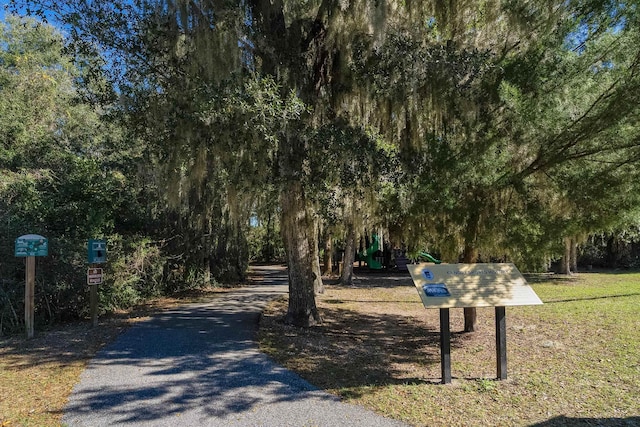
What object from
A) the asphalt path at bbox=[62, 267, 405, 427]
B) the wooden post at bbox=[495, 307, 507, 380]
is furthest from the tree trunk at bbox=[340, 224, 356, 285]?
the wooden post at bbox=[495, 307, 507, 380]

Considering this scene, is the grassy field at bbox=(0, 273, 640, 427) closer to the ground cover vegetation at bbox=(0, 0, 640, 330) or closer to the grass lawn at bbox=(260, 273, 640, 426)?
the grass lawn at bbox=(260, 273, 640, 426)

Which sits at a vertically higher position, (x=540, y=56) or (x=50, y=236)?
(x=540, y=56)

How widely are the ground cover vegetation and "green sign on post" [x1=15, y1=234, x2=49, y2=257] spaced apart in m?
1.08

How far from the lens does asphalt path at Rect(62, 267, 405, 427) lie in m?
3.75

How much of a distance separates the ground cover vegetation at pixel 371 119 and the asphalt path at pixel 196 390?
246 cm

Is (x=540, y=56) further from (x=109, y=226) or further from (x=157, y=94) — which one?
(x=109, y=226)

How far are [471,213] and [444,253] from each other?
4.35 ft

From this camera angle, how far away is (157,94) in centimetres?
711

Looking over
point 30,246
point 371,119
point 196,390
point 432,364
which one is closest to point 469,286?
point 432,364

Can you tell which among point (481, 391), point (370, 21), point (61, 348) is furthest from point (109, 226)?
point (481, 391)

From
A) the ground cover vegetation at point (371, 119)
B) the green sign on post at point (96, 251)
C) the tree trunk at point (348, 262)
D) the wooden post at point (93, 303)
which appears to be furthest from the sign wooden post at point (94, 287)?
the tree trunk at point (348, 262)

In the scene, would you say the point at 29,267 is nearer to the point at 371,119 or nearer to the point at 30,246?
the point at 30,246

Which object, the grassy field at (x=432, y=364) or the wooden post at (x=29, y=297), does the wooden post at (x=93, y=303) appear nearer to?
the grassy field at (x=432, y=364)

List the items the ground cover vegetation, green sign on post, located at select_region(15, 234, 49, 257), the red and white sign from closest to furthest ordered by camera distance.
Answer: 1. the ground cover vegetation
2. green sign on post, located at select_region(15, 234, 49, 257)
3. the red and white sign
